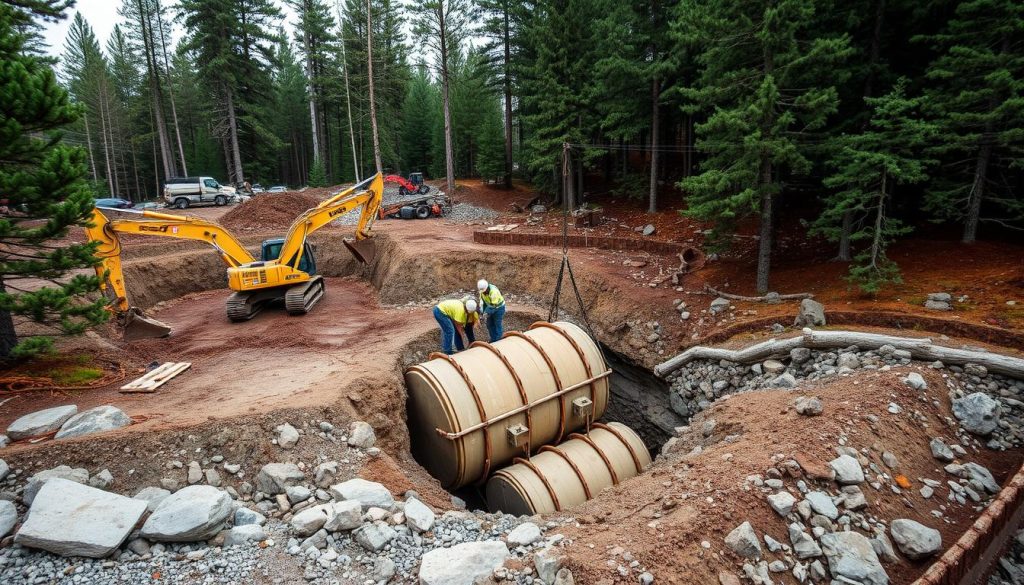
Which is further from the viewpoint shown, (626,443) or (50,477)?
(626,443)

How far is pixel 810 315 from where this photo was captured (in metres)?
11.2

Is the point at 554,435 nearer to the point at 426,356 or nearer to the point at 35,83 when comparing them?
the point at 426,356

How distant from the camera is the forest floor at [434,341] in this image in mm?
6781

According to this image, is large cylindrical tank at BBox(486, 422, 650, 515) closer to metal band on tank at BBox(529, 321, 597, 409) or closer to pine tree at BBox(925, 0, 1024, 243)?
metal band on tank at BBox(529, 321, 597, 409)

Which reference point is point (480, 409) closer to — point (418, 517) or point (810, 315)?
point (418, 517)

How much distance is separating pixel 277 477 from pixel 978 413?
33.7 feet

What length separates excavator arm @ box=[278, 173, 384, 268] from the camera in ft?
50.3

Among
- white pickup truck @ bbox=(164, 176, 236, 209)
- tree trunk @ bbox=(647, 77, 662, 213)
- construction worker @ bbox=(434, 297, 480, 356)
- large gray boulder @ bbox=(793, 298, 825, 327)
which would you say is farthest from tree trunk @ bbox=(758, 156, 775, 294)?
white pickup truck @ bbox=(164, 176, 236, 209)

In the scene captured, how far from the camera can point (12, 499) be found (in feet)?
20.7

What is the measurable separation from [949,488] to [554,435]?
20.5ft

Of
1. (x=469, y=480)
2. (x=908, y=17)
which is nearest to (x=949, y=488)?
(x=469, y=480)

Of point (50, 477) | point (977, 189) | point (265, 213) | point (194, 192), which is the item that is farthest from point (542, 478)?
point (194, 192)

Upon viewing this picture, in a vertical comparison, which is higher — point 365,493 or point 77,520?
point 77,520

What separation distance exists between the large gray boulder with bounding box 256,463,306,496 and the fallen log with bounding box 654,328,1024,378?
875cm
